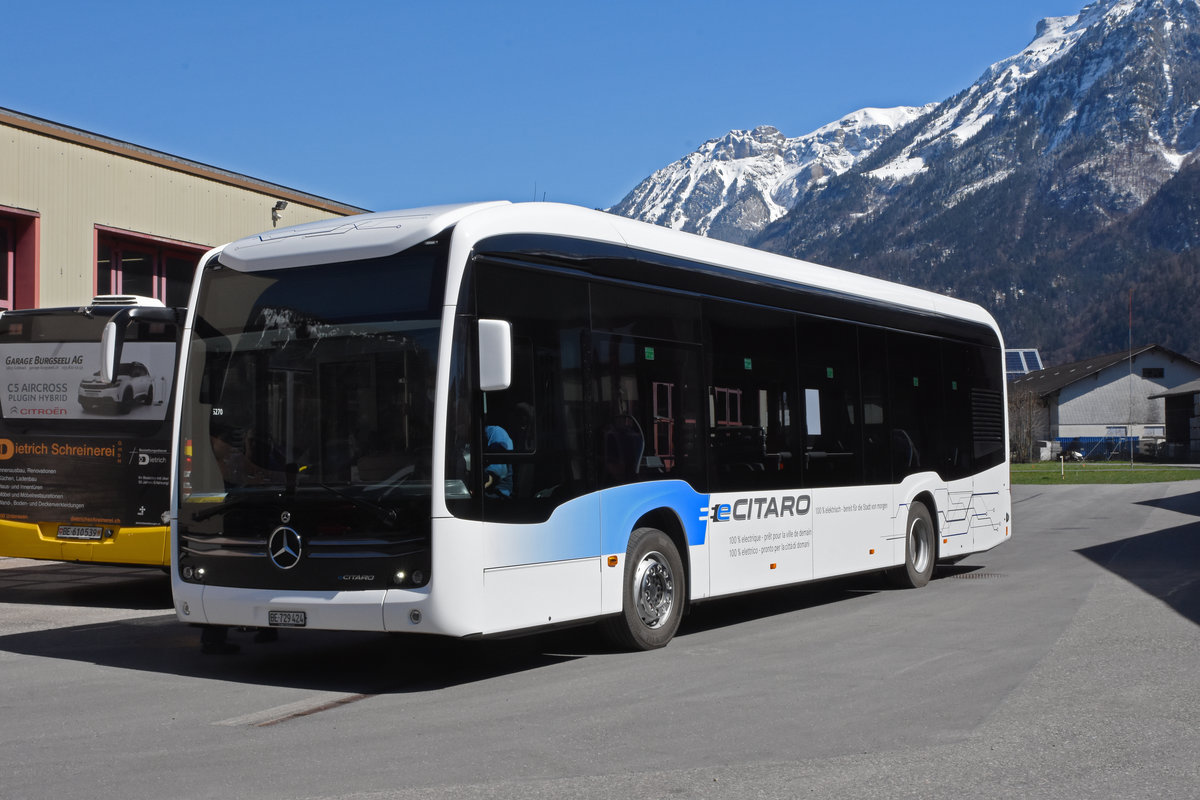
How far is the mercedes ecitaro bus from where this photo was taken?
13789mm

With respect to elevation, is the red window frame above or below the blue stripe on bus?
above

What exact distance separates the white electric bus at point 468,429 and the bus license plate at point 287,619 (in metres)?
0.03

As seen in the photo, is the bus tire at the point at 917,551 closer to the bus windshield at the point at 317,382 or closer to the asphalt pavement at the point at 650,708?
the asphalt pavement at the point at 650,708

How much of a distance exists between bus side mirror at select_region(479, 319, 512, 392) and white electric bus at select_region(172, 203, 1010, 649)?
0.04 ft

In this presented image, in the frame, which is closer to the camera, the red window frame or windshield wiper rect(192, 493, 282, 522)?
windshield wiper rect(192, 493, 282, 522)

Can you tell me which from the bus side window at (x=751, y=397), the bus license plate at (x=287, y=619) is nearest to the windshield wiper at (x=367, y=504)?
the bus license plate at (x=287, y=619)

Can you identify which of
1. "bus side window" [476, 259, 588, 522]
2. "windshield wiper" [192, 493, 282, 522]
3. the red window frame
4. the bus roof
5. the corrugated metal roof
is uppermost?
the corrugated metal roof

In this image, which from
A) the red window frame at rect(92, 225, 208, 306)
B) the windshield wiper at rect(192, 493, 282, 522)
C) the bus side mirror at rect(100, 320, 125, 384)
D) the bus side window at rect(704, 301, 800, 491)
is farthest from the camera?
the red window frame at rect(92, 225, 208, 306)

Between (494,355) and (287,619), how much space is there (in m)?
2.16

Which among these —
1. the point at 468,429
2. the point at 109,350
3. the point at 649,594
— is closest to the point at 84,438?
the point at 109,350

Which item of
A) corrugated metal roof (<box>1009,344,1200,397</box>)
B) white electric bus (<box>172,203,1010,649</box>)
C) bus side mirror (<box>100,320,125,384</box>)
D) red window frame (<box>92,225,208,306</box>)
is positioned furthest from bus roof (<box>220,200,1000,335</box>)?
corrugated metal roof (<box>1009,344,1200,397</box>)

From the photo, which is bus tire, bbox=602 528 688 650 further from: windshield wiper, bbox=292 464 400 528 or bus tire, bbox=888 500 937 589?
bus tire, bbox=888 500 937 589

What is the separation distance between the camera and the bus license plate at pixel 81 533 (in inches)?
547

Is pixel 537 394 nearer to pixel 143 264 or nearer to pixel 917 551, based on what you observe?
pixel 917 551
